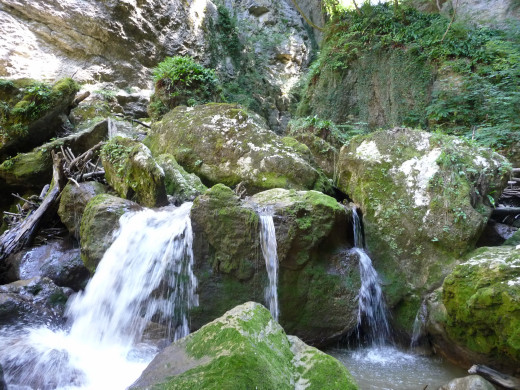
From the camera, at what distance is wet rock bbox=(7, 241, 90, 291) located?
5930 millimetres

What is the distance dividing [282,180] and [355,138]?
5.11 feet

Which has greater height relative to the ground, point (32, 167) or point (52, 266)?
point (32, 167)

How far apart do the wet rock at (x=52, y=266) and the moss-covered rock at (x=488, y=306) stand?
5698mm

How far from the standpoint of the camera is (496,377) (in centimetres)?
347

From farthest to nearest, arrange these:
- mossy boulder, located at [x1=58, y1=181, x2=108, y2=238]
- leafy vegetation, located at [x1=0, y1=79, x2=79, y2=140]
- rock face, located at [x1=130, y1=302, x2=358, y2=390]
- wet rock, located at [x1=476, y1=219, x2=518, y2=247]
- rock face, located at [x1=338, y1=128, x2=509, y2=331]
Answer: leafy vegetation, located at [x1=0, y1=79, x2=79, y2=140] < mossy boulder, located at [x1=58, y1=181, x2=108, y2=238] < wet rock, located at [x1=476, y1=219, x2=518, y2=247] < rock face, located at [x1=338, y1=128, x2=509, y2=331] < rock face, located at [x1=130, y1=302, x2=358, y2=390]

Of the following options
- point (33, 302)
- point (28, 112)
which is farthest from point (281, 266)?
point (28, 112)

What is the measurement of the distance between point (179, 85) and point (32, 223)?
524cm

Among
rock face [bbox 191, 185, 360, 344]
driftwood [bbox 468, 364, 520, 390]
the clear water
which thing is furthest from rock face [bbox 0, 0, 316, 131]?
driftwood [bbox 468, 364, 520, 390]

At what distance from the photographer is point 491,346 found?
360cm

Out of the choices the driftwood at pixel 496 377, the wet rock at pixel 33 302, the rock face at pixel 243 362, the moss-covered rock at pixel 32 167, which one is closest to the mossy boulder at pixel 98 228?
the wet rock at pixel 33 302

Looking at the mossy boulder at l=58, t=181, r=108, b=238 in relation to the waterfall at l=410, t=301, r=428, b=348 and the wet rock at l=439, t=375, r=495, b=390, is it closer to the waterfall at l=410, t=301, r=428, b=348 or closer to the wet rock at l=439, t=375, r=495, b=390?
the waterfall at l=410, t=301, r=428, b=348

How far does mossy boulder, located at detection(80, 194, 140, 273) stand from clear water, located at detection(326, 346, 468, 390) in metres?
3.55

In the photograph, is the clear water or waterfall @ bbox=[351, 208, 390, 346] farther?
waterfall @ bbox=[351, 208, 390, 346]

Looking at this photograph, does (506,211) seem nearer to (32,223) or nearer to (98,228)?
(98,228)
